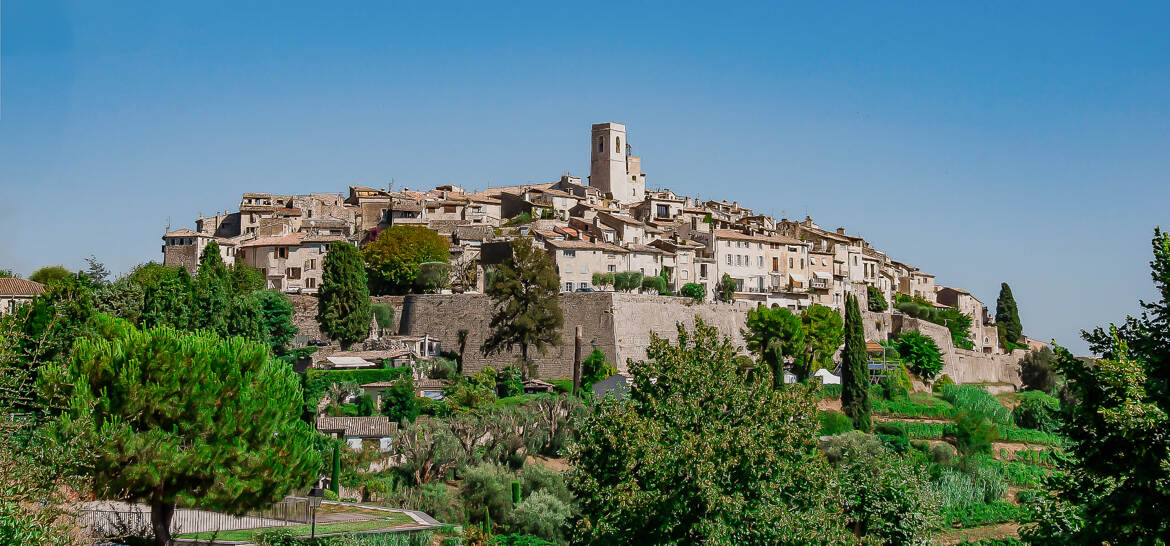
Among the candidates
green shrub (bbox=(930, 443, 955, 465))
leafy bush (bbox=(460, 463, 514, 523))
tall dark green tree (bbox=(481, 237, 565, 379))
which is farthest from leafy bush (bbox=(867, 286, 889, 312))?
leafy bush (bbox=(460, 463, 514, 523))

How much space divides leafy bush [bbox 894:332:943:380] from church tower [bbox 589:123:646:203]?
38.3 metres

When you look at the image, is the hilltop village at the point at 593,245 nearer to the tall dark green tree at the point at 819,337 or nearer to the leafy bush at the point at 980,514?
the tall dark green tree at the point at 819,337

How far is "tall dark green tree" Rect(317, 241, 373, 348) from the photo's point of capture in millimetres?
54969

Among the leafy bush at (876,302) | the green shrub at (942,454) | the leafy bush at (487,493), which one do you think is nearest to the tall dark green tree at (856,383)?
the green shrub at (942,454)

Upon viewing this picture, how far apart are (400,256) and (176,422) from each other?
137 ft

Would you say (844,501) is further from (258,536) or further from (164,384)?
(164,384)

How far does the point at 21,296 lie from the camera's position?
2247 inches

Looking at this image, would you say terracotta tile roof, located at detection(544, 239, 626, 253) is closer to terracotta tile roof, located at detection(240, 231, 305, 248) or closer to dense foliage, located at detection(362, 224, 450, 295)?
dense foliage, located at detection(362, 224, 450, 295)

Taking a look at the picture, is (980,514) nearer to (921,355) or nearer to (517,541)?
(517,541)

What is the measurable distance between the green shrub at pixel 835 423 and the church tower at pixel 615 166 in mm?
54695

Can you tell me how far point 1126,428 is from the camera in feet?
48.0

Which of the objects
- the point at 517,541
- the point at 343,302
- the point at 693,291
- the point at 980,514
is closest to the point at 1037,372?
the point at 693,291

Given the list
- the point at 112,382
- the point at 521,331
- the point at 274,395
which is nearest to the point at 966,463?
the point at 521,331

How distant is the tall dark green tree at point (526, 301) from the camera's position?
5181cm
